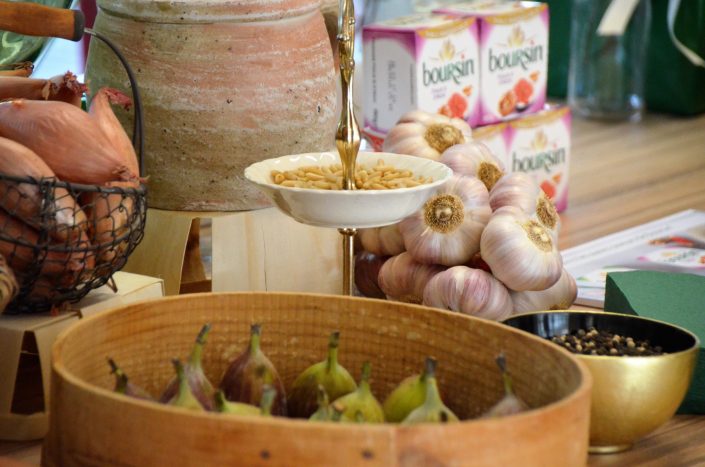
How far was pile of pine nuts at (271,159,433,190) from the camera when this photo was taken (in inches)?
29.3

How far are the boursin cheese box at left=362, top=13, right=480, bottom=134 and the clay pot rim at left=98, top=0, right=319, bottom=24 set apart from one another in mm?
320

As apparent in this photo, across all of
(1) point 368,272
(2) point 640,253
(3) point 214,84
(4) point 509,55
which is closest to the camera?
(3) point 214,84

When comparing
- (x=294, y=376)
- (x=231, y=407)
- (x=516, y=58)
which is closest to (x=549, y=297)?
(x=294, y=376)

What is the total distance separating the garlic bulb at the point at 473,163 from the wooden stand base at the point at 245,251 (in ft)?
0.40

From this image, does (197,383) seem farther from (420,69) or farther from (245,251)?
(420,69)

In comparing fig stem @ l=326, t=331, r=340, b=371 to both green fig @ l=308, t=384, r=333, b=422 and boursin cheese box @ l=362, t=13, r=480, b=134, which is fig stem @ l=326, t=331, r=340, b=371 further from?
boursin cheese box @ l=362, t=13, r=480, b=134

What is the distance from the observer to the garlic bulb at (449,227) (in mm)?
865

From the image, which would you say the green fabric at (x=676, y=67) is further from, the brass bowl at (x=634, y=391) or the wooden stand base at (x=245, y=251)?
the brass bowl at (x=634, y=391)

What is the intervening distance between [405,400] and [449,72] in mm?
703

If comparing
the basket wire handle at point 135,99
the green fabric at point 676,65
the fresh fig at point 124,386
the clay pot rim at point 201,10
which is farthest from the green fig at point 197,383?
the green fabric at point 676,65

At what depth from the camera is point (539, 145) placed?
130 centimetres

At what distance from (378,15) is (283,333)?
1.51 m

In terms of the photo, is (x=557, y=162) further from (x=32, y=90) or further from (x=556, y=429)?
(x=556, y=429)

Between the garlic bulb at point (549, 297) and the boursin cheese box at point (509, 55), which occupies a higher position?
the boursin cheese box at point (509, 55)
